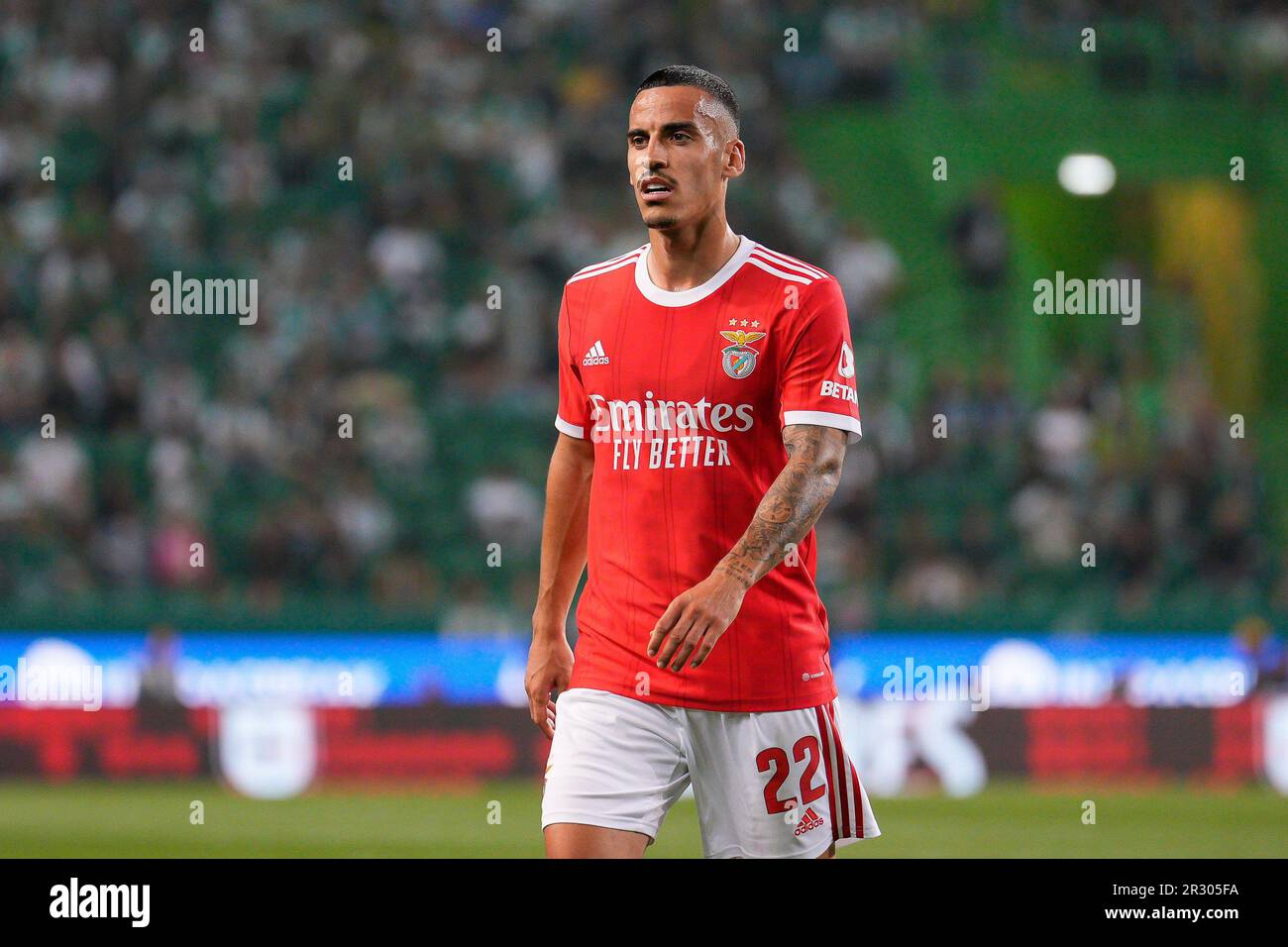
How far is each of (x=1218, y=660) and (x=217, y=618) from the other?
6882 millimetres

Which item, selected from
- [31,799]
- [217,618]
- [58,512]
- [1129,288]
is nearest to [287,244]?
[58,512]

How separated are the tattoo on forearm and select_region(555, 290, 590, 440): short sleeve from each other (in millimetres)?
605

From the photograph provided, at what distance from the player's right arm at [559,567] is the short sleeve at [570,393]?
1.4 inches

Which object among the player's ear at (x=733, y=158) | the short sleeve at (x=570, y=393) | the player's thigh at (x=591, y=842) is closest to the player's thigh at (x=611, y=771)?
the player's thigh at (x=591, y=842)

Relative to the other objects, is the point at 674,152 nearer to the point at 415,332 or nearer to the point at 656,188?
the point at 656,188

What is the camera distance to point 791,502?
13.7ft

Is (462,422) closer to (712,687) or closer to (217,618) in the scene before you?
(217,618)

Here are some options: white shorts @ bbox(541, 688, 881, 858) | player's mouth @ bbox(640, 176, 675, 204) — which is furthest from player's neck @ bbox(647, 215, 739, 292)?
white shorts @ bbox(541, 688, 881, 858)

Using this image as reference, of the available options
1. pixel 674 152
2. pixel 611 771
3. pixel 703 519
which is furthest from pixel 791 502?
pixel 674 152

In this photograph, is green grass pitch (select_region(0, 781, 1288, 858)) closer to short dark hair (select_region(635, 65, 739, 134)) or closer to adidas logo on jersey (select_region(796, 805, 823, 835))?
adidas logo on jersey (select_region(796, 805, 823, 835))

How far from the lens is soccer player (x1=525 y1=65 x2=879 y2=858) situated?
433 cm

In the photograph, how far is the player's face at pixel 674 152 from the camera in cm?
435

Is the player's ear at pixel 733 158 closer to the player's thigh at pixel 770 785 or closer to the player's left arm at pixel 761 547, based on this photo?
the player's left arm at pixel 761 547

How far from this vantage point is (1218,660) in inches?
509
